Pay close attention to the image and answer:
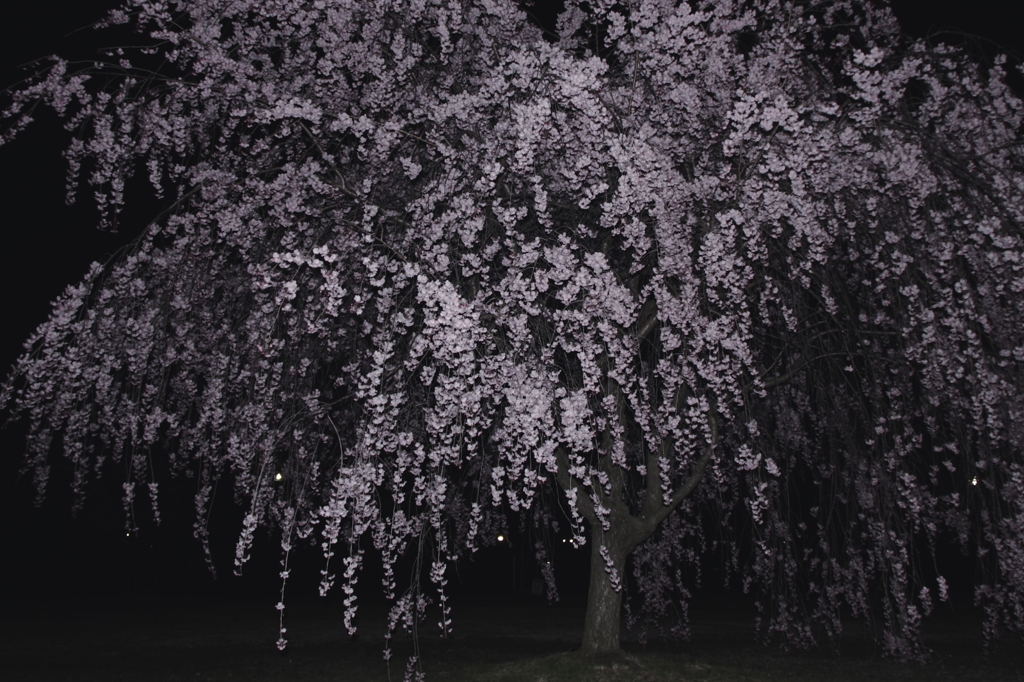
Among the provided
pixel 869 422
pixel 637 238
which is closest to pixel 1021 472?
pixel 869 422

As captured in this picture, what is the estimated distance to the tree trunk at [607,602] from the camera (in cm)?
772

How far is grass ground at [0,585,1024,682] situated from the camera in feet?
26.2

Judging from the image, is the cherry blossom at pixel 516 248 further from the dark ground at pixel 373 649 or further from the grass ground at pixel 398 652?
the dark ground at pixel 373 649

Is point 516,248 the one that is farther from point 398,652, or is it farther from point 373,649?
point 373,649

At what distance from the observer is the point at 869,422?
6973 millimetres

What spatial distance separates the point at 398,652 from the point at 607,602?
15.4 feet

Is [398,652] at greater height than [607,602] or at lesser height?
lesser

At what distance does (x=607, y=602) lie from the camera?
7.84 metres

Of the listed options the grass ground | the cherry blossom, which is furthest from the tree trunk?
the grass ground

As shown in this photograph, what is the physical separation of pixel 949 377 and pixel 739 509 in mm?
5287

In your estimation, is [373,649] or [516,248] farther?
[373,649]

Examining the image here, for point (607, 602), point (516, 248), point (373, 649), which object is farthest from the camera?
point (373, 649)

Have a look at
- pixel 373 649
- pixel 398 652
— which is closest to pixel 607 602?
pixel 398 652

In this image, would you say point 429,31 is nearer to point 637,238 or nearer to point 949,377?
point 637,238
